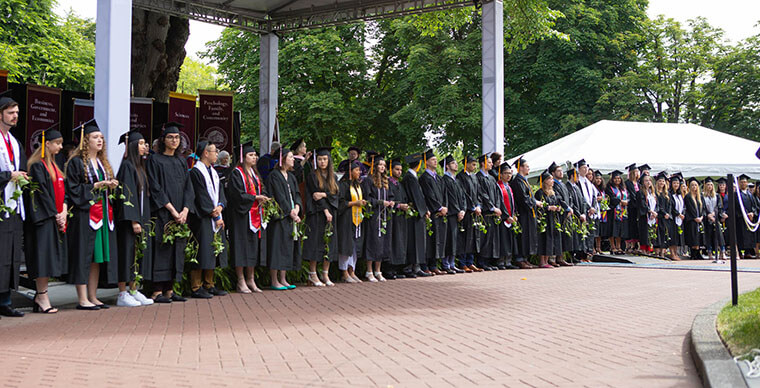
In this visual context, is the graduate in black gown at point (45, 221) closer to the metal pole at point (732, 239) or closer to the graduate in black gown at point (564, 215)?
the metal pole at point (732, 239)

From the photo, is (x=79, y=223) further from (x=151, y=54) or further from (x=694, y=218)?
(x=694, y=218)

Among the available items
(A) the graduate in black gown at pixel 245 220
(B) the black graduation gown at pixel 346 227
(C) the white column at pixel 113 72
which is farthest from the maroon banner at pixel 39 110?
(B) the black graduation gown at pixel 346 227

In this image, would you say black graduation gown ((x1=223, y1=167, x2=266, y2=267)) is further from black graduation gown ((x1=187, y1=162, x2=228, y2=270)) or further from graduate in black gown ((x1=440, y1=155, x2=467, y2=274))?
graduate in black gown ((x1=440, y1=155, x2=467, y2=274))

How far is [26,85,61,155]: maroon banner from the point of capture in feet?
47.4

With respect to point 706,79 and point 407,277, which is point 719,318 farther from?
point 706,79

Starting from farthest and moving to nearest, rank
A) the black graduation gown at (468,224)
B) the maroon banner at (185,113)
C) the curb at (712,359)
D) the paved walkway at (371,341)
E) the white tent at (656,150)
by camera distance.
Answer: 1. the white tent at (656,150)
2. the maroon banner at (185,113)
3. the black graduation gown at (468,224)
4. the paved walkway at (371,341)
5. the curb at (712,359)

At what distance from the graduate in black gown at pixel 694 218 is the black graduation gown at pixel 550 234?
15.4ft

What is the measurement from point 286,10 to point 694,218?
37.7 feet

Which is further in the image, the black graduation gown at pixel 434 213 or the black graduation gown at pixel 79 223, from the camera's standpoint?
the black graduation gown at pixel 434 213

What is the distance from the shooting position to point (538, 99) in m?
30.6

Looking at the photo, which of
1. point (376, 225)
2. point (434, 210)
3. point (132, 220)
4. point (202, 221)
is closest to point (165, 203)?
point (132, 220)

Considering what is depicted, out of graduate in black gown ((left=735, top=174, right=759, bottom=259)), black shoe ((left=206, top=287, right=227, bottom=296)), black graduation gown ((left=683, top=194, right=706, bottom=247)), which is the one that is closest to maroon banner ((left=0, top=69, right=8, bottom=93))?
black shoe ((left=206, top=287, right=227, bottom=296))

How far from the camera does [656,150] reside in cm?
2022

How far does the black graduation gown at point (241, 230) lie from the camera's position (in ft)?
32.2
